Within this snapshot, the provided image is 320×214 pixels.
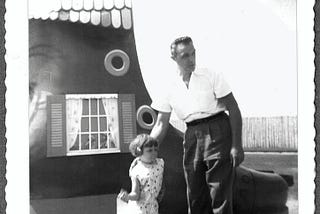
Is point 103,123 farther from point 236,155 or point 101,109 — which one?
point 236,155

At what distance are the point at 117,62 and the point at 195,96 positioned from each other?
19cm

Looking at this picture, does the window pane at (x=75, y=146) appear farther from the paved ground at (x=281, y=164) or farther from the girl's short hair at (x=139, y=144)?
the paved ground at (x=281, y=164)

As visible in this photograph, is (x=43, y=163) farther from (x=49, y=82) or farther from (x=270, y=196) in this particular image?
(x=270, y=196)

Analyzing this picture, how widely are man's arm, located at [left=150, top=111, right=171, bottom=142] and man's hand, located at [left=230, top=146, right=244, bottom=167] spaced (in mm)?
160

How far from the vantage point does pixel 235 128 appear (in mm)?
1137

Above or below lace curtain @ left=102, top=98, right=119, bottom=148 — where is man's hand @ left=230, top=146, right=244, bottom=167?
below

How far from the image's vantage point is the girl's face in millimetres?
1119

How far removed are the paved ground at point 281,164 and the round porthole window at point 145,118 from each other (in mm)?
232

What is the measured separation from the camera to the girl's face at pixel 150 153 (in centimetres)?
112

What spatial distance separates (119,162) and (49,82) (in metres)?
0.24

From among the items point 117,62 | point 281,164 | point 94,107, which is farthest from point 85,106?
point 281,164

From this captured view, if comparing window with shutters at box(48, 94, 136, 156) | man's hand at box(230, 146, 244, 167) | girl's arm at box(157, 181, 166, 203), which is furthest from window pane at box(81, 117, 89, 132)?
man's hand at box(230, 146, 244, 167)

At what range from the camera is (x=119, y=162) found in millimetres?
1118

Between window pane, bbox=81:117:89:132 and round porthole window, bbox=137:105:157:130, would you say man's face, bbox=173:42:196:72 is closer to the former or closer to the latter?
round porthole window, bbox=137:105:157:130
